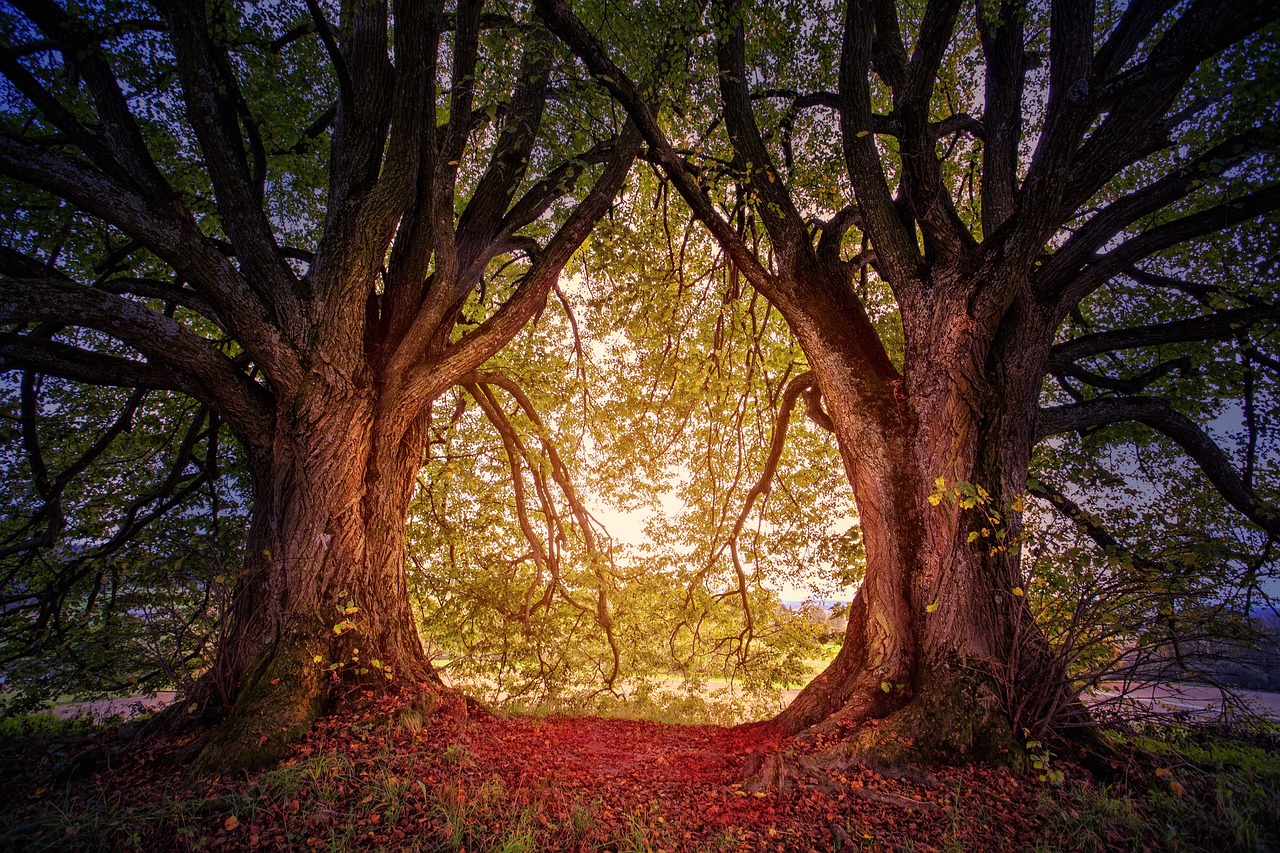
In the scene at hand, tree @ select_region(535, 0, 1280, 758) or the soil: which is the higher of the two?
tree @ select_region(535, 0, 1280, 758)

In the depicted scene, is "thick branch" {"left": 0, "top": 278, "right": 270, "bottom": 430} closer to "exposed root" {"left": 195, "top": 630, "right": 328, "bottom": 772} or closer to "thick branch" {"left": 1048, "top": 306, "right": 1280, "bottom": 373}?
"exposed root" {"left": 195, "top": 630, "right": 328, "bottom": 772}

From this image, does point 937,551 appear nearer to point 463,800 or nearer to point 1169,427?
point 1169,427

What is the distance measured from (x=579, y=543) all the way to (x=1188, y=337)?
6.97m

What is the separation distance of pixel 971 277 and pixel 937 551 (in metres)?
2.25

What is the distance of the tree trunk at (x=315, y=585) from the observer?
348cm

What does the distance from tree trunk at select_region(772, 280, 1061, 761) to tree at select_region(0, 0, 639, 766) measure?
3.29m

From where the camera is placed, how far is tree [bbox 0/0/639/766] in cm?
354

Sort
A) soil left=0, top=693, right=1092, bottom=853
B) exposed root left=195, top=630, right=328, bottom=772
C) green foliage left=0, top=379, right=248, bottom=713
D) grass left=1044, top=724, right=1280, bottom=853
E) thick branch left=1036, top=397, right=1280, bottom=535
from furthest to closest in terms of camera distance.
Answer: thick branch left=1036, top=397, right=1280, bottom=535
green foliage left=0, top=379, right=248, bottom=713
exposed root left=195, top=630, right=328, bottom=772
soil left=0, top=693, right=1092, bottom=853
grass left=1044, top=724, right=1280, bottom=853

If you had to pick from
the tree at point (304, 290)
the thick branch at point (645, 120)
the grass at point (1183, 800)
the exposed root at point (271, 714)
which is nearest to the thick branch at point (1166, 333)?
the thick branch at point (645, 120)

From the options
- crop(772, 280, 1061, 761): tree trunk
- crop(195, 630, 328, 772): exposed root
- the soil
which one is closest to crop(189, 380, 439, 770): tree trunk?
crop(195, 630, 328, 772): exposed root

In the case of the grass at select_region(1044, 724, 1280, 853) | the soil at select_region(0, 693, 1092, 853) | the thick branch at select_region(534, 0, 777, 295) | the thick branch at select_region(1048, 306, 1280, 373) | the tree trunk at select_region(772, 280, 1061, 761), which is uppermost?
the thick branch at select_region(534, 0, 777, 295)

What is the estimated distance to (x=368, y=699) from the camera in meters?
3.77

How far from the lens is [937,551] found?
13.2 ft

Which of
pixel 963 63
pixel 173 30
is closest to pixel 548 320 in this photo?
pixel 173 30
